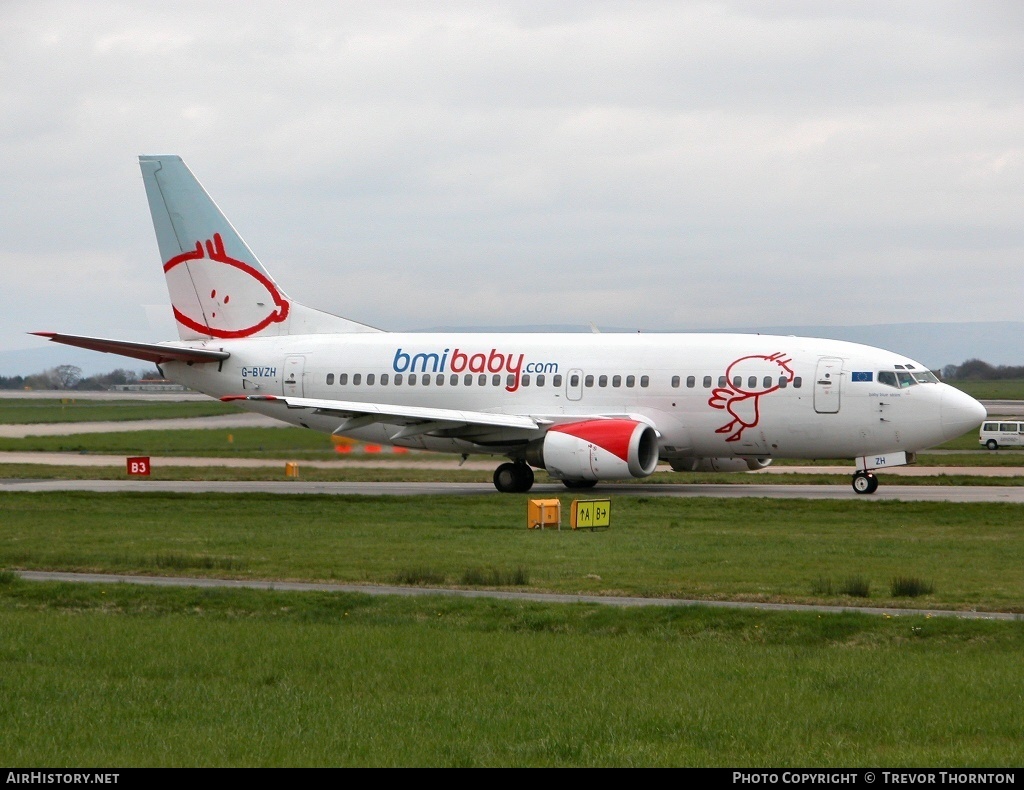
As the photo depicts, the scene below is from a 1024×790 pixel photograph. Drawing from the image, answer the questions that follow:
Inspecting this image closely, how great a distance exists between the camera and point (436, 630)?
56.9 feet

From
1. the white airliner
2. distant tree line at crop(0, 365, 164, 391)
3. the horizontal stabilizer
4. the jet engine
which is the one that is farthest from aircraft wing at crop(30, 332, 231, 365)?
distant tree line at crop(0, 365, 164, 391)

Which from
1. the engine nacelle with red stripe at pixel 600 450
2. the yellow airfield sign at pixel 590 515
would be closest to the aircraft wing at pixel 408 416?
the engine nacelle with red stripe at pixel 600 450

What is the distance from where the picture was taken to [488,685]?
14.0 meters

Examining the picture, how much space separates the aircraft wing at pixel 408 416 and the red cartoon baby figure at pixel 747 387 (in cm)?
545

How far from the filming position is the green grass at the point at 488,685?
37.1 feet

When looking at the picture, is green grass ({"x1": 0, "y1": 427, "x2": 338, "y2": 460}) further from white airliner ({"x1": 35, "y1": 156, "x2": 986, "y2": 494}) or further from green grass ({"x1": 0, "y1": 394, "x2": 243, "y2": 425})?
green grass ({"x1": 0, "y1": 394, "x2": 243, "y2": 425})

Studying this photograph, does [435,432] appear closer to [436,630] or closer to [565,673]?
[436,630]

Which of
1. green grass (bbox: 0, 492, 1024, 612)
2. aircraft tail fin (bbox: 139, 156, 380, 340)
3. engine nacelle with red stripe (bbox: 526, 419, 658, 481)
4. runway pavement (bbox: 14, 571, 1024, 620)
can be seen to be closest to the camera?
runway pavement (bbox: 14, 571, 1024, 620)

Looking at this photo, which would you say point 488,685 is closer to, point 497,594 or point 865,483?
point 497,594

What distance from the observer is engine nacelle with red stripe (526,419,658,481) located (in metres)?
38.5

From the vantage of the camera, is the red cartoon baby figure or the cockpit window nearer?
the cockpit window

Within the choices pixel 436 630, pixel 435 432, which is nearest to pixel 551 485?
pixel 435 432

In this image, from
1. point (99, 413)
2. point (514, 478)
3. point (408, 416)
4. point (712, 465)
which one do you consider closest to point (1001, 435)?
point (712, 465)

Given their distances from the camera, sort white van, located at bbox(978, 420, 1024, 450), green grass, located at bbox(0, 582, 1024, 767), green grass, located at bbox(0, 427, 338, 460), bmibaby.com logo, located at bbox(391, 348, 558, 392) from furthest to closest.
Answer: white van, located at bbox(978, 420, 1024, 450) < green grass, located at bbox(0, 427, 338, 460) < bmibaby.com logo, located at bbox(391, 348, 558, 392) < green grass, located at bbox(0, 582, 1024, 767)
